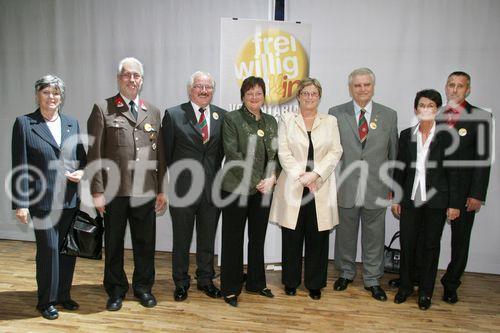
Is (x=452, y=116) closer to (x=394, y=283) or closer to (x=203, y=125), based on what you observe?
(x=394, y=283)

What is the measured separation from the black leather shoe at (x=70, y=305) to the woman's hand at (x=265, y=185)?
62.0 inches

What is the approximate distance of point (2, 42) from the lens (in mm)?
4828

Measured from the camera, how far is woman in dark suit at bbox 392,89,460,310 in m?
3.12

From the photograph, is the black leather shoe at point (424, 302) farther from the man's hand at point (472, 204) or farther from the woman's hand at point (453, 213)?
the man's hand at point (472, 204)

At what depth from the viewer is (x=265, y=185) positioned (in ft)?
10.2

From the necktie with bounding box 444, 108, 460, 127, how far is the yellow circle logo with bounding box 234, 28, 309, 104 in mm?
1324

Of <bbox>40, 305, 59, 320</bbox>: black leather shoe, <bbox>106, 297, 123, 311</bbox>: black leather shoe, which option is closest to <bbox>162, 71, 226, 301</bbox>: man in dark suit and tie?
<bbox>106, 297, 123, 311</bbox>: black leather shoe

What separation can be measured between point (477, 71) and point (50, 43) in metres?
4.45

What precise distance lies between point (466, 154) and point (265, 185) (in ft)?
5.02

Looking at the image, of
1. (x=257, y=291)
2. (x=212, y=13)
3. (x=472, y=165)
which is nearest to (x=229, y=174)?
(x=257, y=291)

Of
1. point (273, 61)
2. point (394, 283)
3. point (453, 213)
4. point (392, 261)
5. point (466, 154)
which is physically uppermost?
point (273, 61)

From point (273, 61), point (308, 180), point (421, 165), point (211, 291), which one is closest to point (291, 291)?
point (211, 291)

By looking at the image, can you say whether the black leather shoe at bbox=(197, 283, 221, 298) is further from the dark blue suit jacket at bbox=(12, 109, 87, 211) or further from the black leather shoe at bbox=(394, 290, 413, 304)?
the black leather shoe at bbox=(394, 290, 413, 304)

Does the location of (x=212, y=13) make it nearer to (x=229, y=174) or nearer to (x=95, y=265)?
(x=229, y=174)
